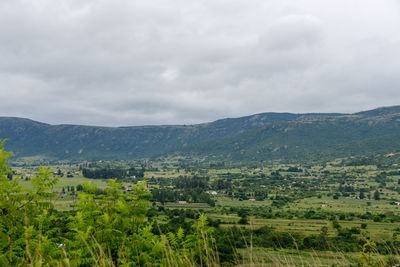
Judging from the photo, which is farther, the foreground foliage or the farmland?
the farmland

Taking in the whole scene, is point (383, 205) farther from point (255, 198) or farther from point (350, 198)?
point (255, 198)

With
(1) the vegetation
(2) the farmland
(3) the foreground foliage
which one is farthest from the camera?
(2) the farmland

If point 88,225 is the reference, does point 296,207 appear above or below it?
below

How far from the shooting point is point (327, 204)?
354 ft

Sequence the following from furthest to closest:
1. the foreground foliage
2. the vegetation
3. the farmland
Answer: the farmland < the vegetation < the foreground foliage

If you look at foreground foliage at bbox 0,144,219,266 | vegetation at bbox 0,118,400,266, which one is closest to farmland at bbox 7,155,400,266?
vegetation at bbox 0,118,400,266

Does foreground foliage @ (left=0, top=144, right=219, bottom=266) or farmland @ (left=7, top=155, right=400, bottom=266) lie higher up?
foreground foliage @ (left=0, top=144, right=219, bottom=266)

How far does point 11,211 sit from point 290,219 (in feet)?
279

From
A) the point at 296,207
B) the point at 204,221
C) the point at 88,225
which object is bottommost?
the point at 296,207

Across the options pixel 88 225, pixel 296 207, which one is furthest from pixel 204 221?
pixel 296 207

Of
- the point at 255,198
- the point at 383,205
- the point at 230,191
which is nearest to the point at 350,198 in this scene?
the point at 383,205

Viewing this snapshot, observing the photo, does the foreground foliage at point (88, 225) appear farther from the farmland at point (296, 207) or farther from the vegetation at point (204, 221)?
the farmland at point (296, 207)

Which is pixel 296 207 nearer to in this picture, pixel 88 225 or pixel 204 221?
pixel 204 221

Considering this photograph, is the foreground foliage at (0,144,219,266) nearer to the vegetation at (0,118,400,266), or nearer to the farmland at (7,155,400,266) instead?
the vegetation at (0,118,400,266)
